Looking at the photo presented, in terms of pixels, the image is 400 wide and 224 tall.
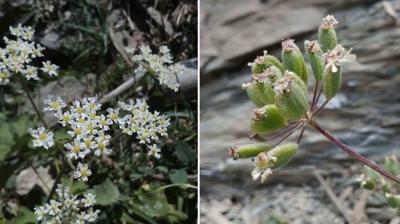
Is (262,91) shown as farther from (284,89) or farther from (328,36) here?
(328,36)

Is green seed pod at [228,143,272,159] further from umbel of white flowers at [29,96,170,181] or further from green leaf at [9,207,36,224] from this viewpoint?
green leaf at [9,207,36,224]

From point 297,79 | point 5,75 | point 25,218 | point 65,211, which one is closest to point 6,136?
point 5,75

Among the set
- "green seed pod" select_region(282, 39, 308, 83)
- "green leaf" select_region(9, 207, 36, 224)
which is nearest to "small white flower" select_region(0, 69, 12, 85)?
"green leaf" select_region(9, 207, 36, 224)

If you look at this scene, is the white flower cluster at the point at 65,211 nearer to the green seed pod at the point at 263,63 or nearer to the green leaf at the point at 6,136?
the green leaf at the point at 6,136

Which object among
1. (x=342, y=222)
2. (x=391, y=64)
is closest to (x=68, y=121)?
(x=342, y=222)

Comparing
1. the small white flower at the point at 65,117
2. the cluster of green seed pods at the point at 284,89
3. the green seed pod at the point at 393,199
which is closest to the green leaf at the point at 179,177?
the small white flower at the point at 65,117
